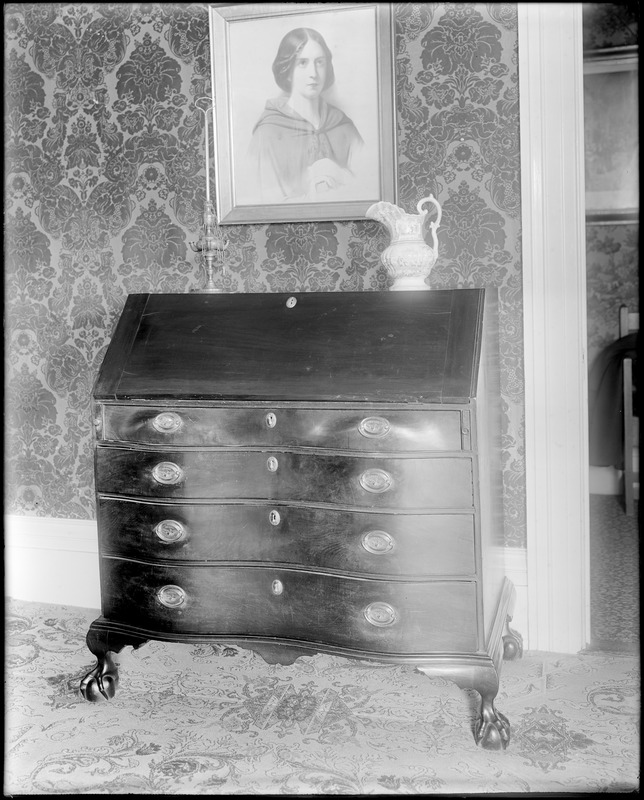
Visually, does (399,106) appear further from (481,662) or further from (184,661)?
(184,661)

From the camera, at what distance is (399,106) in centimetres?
285

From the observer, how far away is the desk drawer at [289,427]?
2.15m

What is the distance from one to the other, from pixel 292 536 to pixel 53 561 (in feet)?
5.25

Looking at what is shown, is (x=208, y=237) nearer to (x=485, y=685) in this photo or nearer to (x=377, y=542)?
(x=377, y=542)

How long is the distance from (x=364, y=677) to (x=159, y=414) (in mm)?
1135

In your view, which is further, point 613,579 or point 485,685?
point 613,579

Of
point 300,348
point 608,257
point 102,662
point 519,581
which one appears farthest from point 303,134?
point 608,257

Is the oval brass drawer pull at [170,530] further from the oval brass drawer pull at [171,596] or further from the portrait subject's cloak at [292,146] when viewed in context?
the portrait subject's cloak at [292,146]

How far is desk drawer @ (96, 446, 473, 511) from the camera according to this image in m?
2.16

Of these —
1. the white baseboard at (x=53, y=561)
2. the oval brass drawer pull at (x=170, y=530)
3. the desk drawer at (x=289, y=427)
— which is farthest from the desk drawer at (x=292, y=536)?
the white baseboard at (x=53, y=561)

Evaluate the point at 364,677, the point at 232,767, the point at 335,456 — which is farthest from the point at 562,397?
the point at 232,767

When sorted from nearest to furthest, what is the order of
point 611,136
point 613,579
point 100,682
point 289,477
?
point 289,477 → point 100,682 → point 613,579 → point 611,136

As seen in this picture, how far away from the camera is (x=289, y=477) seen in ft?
7.49

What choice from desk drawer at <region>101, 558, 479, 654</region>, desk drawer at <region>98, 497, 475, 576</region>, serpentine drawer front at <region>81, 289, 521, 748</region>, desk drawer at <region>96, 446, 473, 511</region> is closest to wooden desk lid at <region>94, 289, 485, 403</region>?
serpentine drawer front at <region>81, 289, 521, 748</region>
